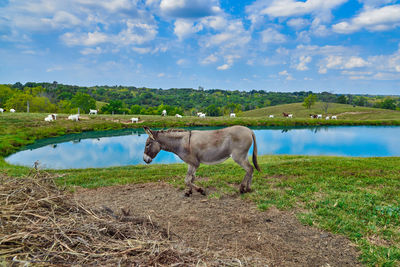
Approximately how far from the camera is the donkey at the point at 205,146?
738 cm

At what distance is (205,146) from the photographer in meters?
Result: 7.36

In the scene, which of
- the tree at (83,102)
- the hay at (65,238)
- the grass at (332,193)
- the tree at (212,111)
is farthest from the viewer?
the tree at (212,111)

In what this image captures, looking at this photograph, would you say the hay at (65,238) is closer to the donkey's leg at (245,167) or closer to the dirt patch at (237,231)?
the dirt patch at (237,231)

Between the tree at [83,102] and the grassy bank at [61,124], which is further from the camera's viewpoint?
the tree at [83,102]

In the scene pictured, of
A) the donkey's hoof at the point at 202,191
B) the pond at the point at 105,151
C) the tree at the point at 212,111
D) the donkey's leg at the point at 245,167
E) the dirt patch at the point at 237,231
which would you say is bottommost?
the pond at the point at 105,151

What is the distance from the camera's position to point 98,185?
899 cm

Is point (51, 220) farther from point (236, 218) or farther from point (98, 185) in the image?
point (98, 185)

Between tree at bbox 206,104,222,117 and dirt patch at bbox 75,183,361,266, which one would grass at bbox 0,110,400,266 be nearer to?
dirt patch at bbox 75,183,361,266

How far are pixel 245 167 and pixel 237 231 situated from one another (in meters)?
2.66

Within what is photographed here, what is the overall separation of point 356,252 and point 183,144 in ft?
16.7

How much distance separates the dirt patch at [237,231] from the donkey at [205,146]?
954 millimetres

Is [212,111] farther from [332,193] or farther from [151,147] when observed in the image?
[332,193]

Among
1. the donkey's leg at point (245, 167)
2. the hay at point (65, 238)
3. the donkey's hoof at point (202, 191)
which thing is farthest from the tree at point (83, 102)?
the hay at point (65, 238)

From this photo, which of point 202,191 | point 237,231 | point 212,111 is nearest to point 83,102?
point 212,111
